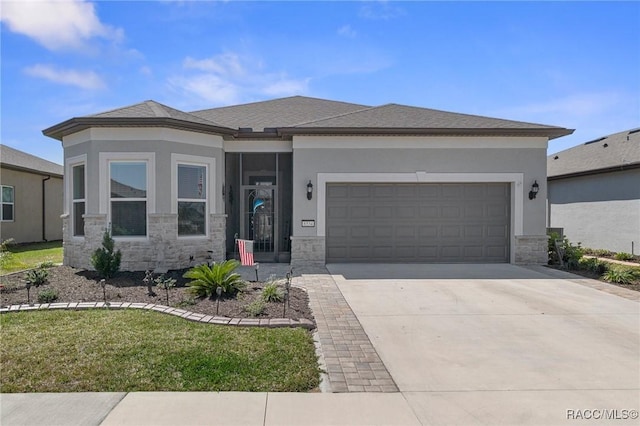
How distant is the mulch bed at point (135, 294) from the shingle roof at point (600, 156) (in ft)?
44.5

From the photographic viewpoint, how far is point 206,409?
3.01m

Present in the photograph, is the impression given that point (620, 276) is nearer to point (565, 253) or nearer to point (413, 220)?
point (565, 253)

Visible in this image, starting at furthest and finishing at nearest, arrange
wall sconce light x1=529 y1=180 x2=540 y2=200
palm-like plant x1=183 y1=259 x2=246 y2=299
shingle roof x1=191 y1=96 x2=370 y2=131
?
shingle roof x1=191 y1=96 x2=370 y2=131
wall sconce light x1=529 y1=180 x2=540 y2=200
palm-like plant x1=183 y1=259 x2=246 y2=299

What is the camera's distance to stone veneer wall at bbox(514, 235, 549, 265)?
34.5ft

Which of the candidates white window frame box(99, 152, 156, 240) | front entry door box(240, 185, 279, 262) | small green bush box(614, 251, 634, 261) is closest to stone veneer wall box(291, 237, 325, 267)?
front entry door box(240, 185, 279, 262)

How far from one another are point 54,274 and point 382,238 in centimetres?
827

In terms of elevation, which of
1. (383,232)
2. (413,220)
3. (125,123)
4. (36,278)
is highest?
(125,123)

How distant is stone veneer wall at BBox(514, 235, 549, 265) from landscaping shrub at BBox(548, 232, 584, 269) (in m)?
0.27

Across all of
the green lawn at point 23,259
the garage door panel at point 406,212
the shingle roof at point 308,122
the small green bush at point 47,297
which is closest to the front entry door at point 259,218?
the shingle roof at point 308,122

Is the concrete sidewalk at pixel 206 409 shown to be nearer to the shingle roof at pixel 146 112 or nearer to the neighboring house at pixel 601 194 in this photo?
the shingle roof at pixel 146 112

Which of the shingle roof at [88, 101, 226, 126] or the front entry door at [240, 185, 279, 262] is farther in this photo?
the front entry door at [240, 185, 279, 262]

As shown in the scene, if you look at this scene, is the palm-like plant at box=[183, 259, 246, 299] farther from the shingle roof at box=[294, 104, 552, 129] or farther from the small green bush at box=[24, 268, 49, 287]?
the shingle roof at box=[294, 104, 552, 129]

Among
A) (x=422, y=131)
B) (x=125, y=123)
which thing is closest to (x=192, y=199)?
(x=125, y=123)

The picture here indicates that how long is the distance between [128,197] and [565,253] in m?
12.0
